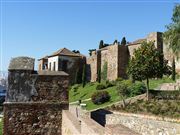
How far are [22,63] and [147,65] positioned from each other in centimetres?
1719

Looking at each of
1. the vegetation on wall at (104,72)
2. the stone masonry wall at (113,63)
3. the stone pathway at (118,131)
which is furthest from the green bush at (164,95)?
the vegetation on wall at (104,72)

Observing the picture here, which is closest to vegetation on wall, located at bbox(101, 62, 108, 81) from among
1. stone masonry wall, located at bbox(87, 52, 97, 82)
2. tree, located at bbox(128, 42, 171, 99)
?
stone masonry wall, located at bbox(87, 52, 97, 82)

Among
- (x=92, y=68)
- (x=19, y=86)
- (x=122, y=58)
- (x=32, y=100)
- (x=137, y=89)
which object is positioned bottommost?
(x=137, y=89)

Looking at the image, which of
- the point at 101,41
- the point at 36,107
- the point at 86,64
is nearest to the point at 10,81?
the point at 36,107

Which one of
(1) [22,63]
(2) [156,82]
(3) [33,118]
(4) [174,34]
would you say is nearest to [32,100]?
(3) [33,118]

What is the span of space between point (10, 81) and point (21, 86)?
0.42 meters

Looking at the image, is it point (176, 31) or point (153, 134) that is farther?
point (176, 31)

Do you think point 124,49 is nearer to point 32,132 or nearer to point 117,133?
point 32,132

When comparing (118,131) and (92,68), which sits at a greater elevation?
(92,68)

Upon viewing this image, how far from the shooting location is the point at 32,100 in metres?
10.8

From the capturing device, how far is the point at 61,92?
1106cm

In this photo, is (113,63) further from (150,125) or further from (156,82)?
(150,125)

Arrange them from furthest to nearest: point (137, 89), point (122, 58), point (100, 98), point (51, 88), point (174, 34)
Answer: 1. point (122, 58)
2. point (100, 98)
3. point (137, 89)
4. point (174, 34)
5. point (51, 88)

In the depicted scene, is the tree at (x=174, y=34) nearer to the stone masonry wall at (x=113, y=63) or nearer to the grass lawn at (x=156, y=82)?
the grass lawn at (x=156, y=82)
